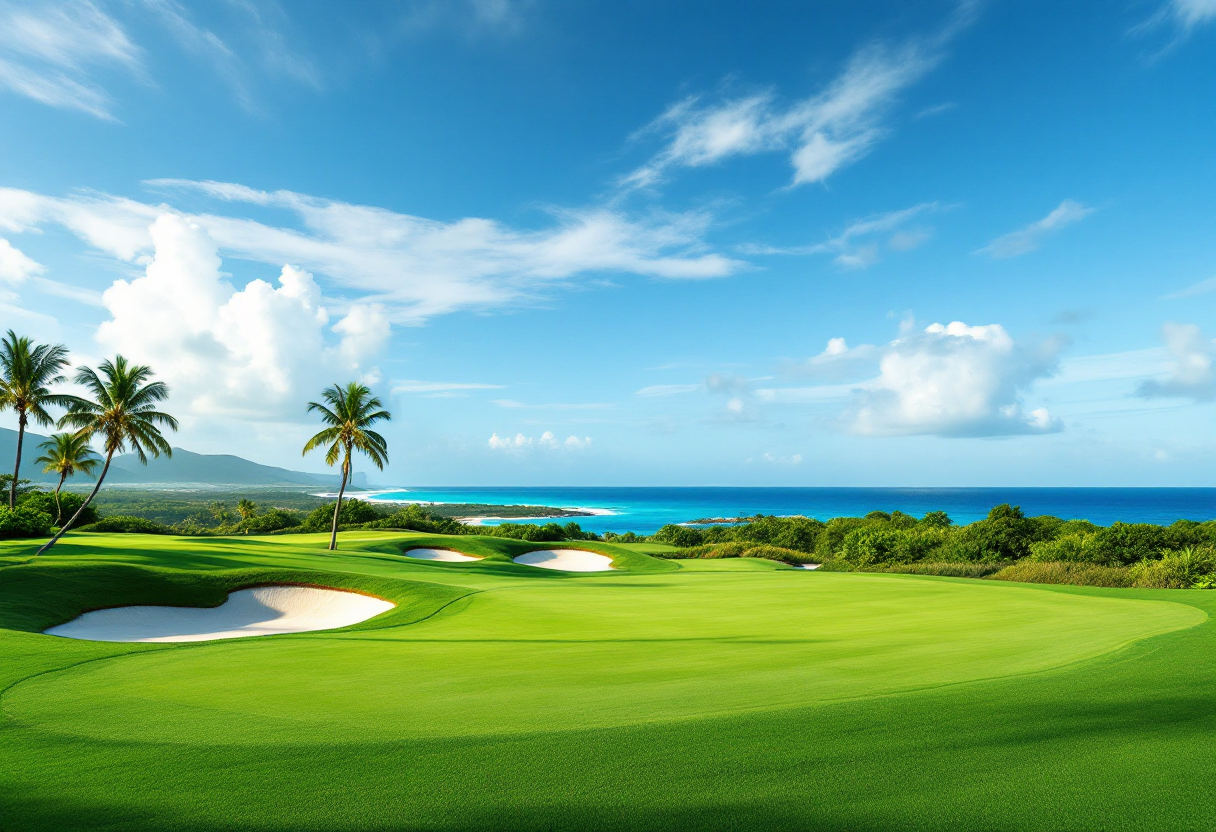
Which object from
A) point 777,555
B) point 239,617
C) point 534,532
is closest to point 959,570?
point 777,555

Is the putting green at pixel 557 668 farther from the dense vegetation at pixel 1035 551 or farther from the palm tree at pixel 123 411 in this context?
the palm tree at pixel 123 411

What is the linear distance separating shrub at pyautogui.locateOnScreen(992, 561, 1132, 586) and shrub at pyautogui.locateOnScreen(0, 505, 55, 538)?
40.6 meters

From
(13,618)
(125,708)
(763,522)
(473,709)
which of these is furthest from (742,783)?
(763,522)

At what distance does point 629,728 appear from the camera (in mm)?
5559

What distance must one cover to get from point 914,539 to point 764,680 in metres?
30.1

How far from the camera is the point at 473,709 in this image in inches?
252

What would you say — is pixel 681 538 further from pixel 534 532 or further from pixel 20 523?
pixel 20 523

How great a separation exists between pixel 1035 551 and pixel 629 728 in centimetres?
2875

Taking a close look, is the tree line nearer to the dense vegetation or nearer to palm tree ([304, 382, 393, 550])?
palm tree ([304, 382, 393, 550])

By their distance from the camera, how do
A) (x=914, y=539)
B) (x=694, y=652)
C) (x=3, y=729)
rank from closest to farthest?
1. (x=3, y=729)
2. (x=694, y=652)
3. (x=914, y=539)

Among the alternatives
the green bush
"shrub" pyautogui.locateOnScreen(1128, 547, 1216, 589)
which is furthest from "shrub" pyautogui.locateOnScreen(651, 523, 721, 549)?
"shrub" pyautogui.locateOnScreen(1128, 547, 1216, 589)

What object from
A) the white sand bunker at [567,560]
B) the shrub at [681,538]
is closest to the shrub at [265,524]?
the white sand bunker at [567,560]

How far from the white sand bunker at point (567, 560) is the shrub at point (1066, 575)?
Answer: 2077 cm

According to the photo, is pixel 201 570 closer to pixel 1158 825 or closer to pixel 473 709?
pixel 473 709
